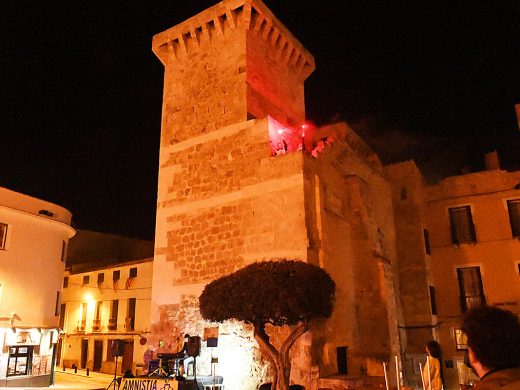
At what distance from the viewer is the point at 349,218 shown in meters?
15.1

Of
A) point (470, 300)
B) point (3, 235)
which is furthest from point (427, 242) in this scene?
point (3, 235)

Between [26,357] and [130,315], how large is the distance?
24.8 feet

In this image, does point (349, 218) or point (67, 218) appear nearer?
point (349, 218)

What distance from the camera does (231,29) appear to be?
16.2 m

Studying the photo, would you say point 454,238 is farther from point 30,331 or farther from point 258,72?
point 30,331

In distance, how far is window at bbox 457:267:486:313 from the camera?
19062mm

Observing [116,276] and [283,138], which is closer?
[283,138]

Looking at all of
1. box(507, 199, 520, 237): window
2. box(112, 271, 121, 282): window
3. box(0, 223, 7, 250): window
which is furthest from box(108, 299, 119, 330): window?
box(507, 199, 520, 237): window

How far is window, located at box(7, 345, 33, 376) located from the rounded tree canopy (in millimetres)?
12234

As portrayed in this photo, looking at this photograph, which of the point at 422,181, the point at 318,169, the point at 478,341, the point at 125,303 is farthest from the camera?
the point at 125,303

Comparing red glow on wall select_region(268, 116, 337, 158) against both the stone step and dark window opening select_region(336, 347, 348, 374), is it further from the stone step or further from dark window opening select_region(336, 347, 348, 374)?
the stone step


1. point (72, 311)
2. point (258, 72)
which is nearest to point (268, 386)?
point (258, 72)

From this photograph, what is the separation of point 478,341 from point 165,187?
14279 millimetres

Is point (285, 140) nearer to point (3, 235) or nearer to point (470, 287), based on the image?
point (470, 287)
